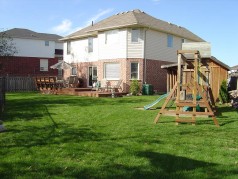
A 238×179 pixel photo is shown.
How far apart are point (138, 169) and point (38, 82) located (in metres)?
23.7

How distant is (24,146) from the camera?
22.5ft

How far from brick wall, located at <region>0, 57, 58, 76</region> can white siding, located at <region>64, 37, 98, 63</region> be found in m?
10.2

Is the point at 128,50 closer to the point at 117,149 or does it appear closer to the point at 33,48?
the point at 117,149

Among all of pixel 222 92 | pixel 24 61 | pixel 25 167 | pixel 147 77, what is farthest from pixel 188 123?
pixel 24 61

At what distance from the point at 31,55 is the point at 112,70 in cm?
2032

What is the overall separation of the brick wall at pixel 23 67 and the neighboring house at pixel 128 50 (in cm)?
1297

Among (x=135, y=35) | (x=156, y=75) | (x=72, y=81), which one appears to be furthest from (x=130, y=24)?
(x=72, y=81)

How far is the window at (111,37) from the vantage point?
91.0 ft

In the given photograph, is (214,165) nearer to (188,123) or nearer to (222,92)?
(188,123)

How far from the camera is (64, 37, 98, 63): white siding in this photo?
3055 cm

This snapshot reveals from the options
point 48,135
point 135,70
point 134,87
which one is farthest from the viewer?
point 135,70

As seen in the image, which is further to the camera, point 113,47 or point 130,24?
point 113,47

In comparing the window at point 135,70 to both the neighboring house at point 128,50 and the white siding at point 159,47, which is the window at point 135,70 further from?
the white siding at point 159,47

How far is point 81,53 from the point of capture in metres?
32.2
